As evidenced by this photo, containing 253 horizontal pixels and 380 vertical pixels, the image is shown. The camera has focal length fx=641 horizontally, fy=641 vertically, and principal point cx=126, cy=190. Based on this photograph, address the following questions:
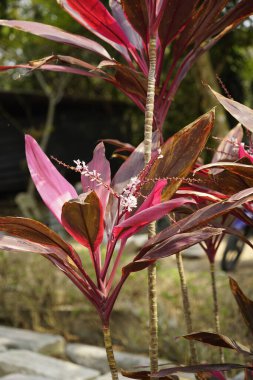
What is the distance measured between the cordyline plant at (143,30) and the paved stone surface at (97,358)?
69.8 inches

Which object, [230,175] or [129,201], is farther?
[230,175]

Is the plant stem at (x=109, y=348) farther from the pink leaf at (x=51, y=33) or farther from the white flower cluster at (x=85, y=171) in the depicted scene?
the pink leaf at (x=51, y=33)

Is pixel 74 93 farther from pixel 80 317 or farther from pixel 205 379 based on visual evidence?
pixel 205 379

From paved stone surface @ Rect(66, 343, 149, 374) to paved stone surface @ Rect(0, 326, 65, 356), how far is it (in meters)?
0.06

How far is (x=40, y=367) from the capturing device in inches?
120

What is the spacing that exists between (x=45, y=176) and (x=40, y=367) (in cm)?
189

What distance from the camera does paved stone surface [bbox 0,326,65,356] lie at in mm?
3602

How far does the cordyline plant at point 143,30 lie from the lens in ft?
4.85

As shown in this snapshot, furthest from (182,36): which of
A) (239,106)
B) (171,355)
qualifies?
(171,355)

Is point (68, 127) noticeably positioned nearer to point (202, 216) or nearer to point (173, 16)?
point (173, 16)

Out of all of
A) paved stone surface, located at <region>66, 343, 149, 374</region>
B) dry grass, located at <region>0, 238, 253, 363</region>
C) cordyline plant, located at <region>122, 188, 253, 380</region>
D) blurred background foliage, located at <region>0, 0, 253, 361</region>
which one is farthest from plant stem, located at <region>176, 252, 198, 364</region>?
dry grass, located at <region>0, 238, 253, 363</region>

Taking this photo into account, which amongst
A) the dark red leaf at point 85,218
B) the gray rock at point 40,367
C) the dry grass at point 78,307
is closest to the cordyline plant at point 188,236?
the dark red leaf at point 85,218

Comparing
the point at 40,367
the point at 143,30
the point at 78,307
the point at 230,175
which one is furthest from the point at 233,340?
the point at 78,307

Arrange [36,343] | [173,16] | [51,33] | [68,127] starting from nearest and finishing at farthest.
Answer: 1. [173,16]
2. [51,33]
3. [36,343]
4. [68,127]
